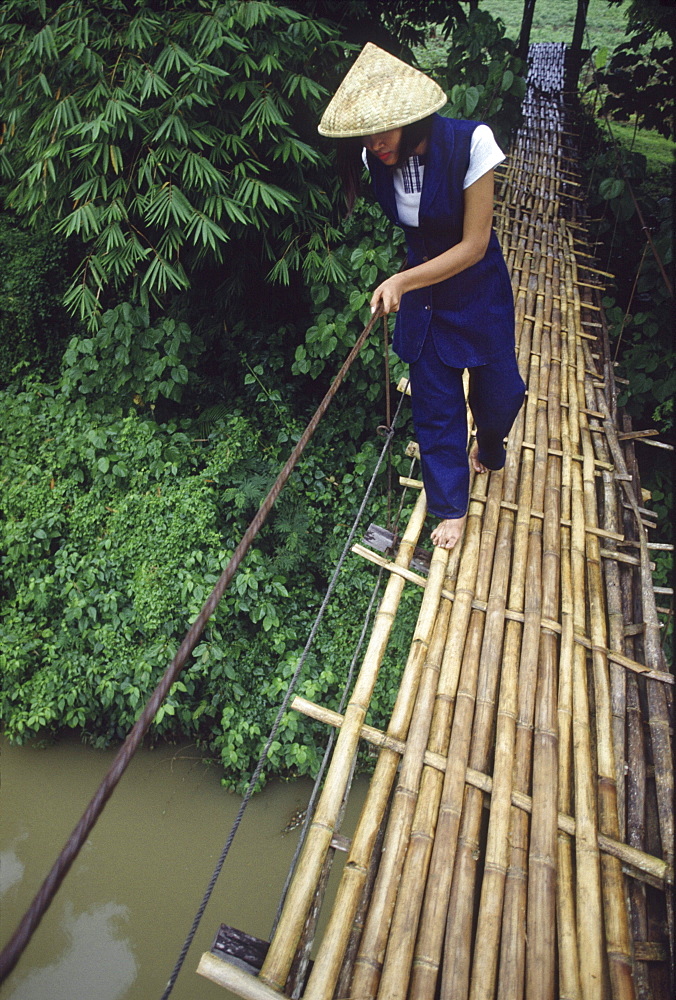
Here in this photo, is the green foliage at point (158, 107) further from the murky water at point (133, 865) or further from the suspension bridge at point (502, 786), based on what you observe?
the murky water at point (133, 865)

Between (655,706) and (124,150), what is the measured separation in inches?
105

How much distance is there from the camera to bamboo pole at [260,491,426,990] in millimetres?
979

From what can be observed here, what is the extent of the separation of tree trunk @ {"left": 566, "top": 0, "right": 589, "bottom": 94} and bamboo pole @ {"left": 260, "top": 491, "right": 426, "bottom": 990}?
315 inches

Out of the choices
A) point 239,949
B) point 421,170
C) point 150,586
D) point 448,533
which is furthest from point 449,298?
point 150,586

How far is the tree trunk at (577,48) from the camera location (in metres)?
7.21

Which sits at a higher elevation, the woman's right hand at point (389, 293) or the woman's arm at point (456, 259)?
the woman's arm at point (456, 259)

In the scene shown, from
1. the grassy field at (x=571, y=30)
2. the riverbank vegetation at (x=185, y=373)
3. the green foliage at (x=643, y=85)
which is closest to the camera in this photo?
the riverbank vegetation at (x=185, y=373)

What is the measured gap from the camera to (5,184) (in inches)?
144

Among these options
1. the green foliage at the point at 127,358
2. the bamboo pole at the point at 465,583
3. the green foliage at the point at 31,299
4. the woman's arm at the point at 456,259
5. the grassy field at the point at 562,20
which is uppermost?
the grassy field at the point at 562,20

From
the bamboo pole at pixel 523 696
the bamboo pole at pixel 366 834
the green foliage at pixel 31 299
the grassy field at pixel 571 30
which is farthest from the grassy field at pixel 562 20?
the bamboo pole at pixel 366 834

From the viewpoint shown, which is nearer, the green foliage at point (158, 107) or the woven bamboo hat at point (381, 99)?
the woven bamboo hat at point (381, 99)

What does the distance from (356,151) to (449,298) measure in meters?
0.39

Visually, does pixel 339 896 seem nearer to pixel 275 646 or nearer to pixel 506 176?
pixel 275 646

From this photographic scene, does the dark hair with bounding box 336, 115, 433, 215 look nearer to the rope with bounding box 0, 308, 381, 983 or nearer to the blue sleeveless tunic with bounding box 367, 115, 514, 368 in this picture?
the blue sleeveless tunic with bounding box 367, 115, 514, 368
